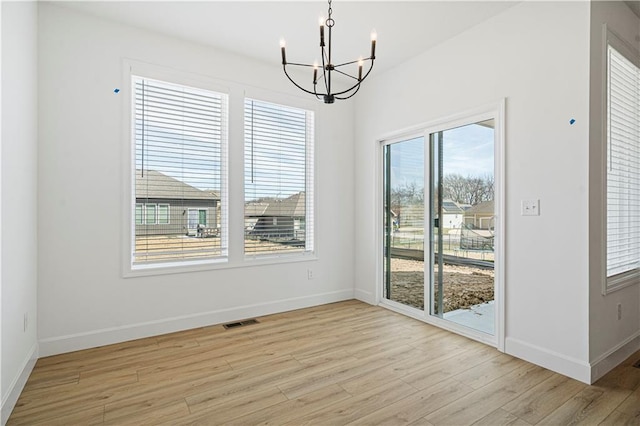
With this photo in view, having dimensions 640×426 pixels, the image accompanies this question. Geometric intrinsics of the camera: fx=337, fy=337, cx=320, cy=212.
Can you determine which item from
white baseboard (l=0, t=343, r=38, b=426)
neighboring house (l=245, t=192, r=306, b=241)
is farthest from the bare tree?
white baseboard (l=0, t=343, r=38, b=426)

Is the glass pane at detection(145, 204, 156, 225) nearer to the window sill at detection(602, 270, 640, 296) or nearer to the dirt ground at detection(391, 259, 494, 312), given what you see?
the dirt ground at detection(391, 259, 494, 312)

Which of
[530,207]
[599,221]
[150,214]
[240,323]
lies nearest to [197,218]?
[150,214]

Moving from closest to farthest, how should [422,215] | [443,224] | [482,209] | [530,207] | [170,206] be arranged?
[530,207]
[482,209]
[170,206]
[443,224]
[422,215]

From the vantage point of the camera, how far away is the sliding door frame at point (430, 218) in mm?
2928

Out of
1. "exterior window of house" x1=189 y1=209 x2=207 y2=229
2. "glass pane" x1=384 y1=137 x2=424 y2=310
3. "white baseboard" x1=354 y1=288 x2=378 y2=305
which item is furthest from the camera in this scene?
"white baseboard" x1=354 y1=288 x2=378 y2=305

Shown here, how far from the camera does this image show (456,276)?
3459 mm

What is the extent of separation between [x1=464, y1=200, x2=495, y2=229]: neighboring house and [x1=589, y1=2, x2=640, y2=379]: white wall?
77 centimetres

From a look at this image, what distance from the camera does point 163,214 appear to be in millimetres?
3404

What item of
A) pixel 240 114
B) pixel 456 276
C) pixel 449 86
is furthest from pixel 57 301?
pixel 449 86

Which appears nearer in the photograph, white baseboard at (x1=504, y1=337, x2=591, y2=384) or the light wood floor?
the light wood floor

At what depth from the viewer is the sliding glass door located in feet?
10.4

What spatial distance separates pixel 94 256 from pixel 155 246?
519mm

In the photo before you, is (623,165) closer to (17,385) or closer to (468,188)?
(468,188)

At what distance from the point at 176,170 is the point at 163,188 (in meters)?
0.22
